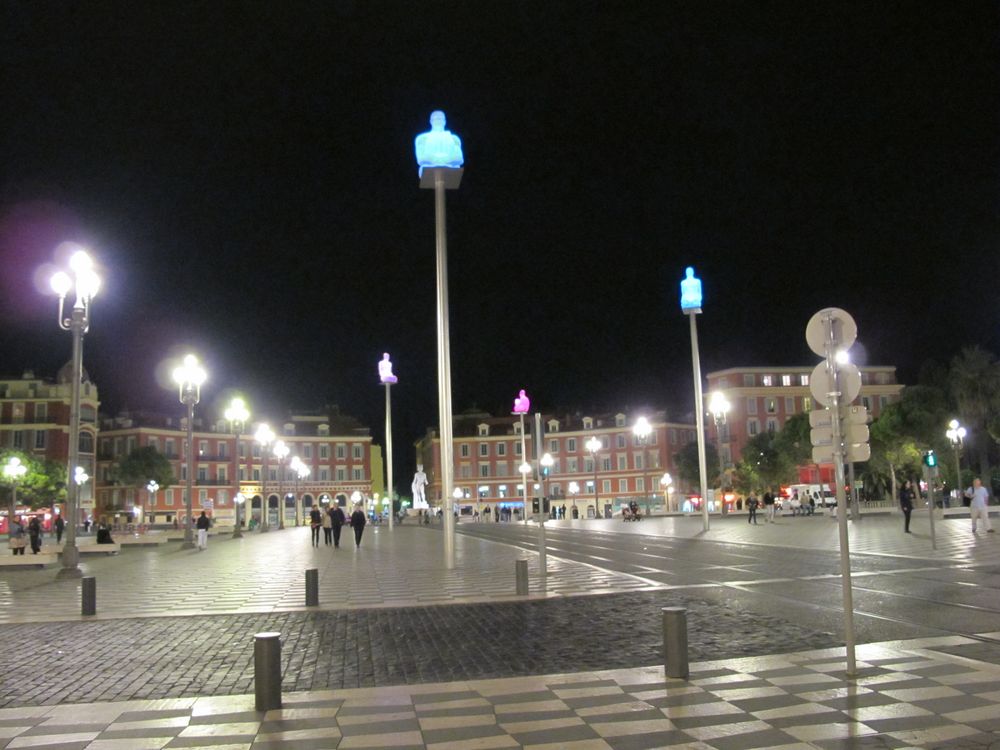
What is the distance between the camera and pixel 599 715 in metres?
6.64

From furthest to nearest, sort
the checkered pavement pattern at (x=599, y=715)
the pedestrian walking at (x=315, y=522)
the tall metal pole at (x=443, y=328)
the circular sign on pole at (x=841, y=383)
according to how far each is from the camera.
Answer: the pedestrian walking at (x=315, y=522) → the tall metal pole at (x=443, y=328) → the circular sign on pole at (x=841, y=383) → the checkered pavement pattern at (x=599, y=715)

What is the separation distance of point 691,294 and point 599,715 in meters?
31.1

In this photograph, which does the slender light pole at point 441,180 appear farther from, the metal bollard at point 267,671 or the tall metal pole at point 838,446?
the metal bollard at point 267,671

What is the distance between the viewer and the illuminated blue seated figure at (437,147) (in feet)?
73.5

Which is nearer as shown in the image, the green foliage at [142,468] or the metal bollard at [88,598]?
the metal bollard at [88,598]

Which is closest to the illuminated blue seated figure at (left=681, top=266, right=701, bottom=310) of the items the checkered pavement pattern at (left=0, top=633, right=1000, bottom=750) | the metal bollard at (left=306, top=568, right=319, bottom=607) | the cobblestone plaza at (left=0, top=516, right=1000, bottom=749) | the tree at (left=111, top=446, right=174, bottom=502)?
the cobblestone plaza at (left=0, top=516, right=1000, bottom=749)

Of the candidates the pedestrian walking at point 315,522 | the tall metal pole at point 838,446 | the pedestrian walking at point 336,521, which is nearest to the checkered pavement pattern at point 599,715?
the tall metal pole at point 838,446

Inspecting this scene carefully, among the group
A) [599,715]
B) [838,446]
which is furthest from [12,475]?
[838,446]

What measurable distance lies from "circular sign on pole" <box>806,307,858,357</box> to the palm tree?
58.1 meters

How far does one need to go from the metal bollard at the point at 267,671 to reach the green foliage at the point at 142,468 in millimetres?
81906

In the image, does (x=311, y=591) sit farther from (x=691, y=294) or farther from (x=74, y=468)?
(x=691, y=294)

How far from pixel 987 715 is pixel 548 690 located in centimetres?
334

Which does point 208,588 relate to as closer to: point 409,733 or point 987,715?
point 409,733

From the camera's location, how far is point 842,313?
320 inches
